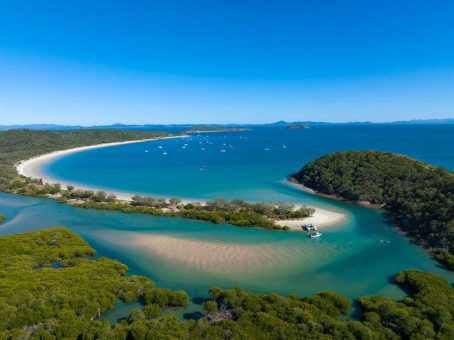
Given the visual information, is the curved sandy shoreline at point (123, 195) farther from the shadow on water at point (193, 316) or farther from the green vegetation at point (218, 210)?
the shadow on water at point (193, 316)

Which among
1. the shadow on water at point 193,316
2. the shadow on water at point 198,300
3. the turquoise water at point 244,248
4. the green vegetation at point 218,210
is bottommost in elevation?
the turquoise water at point 244,248

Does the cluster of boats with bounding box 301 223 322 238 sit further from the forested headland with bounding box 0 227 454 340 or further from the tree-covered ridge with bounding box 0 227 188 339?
the tree-covered ridge with bounding box 0 227 188 339

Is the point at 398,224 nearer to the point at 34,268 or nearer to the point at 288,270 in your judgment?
the point at 288,270

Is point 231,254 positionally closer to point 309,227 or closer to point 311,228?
point 309,227

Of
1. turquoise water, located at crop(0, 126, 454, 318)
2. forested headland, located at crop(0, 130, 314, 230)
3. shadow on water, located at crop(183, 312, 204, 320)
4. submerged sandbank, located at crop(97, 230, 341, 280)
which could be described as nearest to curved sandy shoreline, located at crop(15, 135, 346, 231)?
forested headland, located at crop(0, 130, 314, 230)

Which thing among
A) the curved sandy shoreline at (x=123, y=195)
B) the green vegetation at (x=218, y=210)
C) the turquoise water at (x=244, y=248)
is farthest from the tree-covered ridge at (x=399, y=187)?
the green vegetation at (x=218, y=210)

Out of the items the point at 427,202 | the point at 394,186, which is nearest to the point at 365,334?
the point at 427,202
